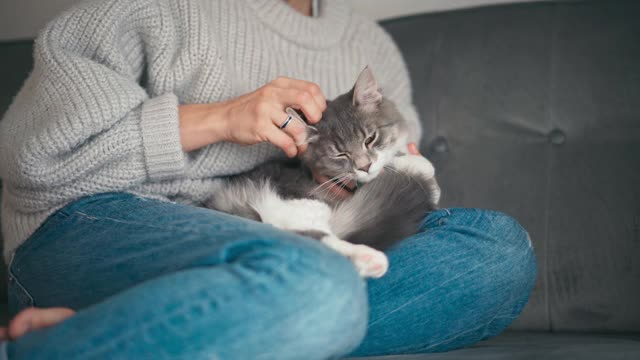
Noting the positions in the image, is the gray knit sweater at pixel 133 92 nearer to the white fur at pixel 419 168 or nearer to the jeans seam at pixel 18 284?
the jeans seam at pixel 18 284

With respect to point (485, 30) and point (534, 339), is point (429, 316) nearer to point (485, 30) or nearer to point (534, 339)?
point (534, 339)

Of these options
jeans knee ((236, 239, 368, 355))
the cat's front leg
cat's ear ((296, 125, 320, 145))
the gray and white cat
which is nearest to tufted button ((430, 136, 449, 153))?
the gray and white cat

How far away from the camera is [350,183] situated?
4.86 feet

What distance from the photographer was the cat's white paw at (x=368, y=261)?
1072 mm

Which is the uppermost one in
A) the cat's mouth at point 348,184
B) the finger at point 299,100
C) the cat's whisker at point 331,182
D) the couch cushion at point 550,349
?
the finger at point 299,100

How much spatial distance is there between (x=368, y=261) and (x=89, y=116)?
624 millimetres

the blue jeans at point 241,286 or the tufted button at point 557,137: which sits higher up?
the tufted button at point 557,137

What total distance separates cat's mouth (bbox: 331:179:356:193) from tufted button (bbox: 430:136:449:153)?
1.48 feet

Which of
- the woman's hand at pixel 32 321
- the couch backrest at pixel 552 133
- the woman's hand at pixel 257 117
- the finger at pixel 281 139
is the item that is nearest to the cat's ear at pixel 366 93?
the woman's hand at pixel 257 117

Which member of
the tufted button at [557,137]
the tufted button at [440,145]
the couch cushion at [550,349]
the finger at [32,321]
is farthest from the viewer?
the tufted button at [440,145]

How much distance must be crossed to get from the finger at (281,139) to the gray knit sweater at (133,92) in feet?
0.63

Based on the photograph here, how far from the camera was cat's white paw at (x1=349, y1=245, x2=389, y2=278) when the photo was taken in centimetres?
107

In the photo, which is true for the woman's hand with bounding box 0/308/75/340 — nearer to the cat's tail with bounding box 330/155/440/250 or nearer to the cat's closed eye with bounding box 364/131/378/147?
the cat's tail with bounding box 330/155/440/250

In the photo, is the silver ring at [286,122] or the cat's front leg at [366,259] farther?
the silver ring at [286,122]
